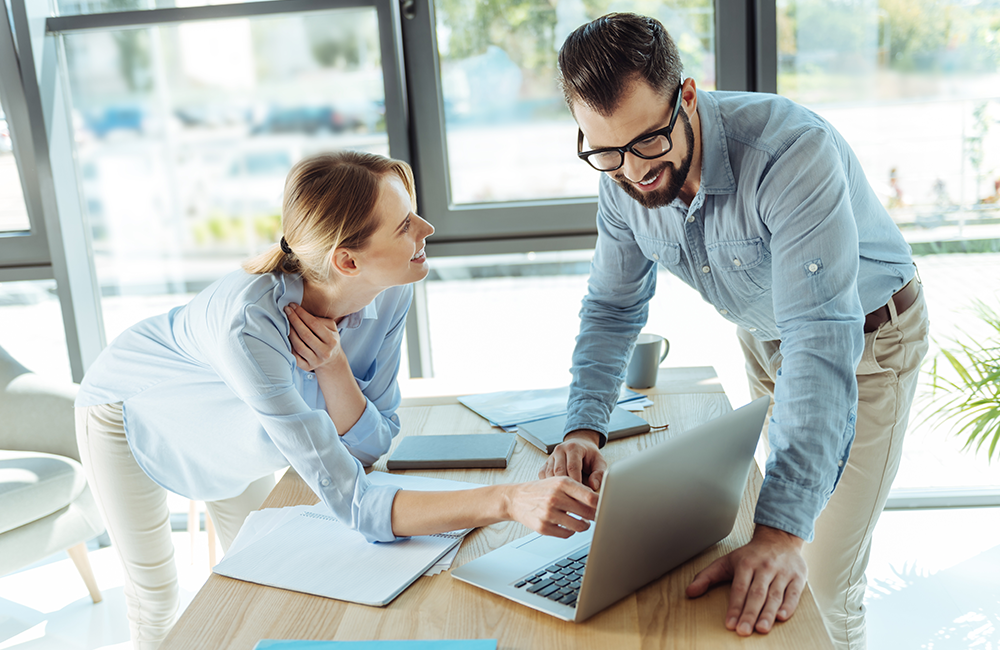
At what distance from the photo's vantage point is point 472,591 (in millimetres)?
920

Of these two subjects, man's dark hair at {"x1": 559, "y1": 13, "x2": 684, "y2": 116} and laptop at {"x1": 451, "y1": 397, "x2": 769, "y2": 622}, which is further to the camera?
man's dark hair at {"x1": 559, "y1": 13, "x2": 684, "y2": 116}

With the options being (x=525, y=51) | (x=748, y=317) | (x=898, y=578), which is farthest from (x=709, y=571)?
(x=525, y=51)

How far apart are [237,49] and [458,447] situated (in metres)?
1.78

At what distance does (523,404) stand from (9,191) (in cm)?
209

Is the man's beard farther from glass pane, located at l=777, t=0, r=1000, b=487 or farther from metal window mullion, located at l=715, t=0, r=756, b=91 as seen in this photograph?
glass pane, located at l=777, t=0, r=1000, b=487

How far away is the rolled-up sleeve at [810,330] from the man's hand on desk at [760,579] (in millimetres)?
28

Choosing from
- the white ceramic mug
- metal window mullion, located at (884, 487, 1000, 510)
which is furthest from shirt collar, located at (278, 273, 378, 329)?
metal window mullion, located at (884, 487, 1000, 510)

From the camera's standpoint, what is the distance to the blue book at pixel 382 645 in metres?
0.81

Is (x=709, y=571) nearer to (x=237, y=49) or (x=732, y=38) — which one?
(x=732, y=38)

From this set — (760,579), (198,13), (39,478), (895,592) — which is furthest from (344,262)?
(895,592)

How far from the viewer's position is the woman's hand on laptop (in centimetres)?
96

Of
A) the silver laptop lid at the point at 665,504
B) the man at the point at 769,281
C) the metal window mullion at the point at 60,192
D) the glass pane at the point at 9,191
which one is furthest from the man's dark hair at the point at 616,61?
the glass pane at the point at 9,191

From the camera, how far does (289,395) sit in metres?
1.14

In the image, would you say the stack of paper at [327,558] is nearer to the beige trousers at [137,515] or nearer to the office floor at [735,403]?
the beige trousers at [137,515]
